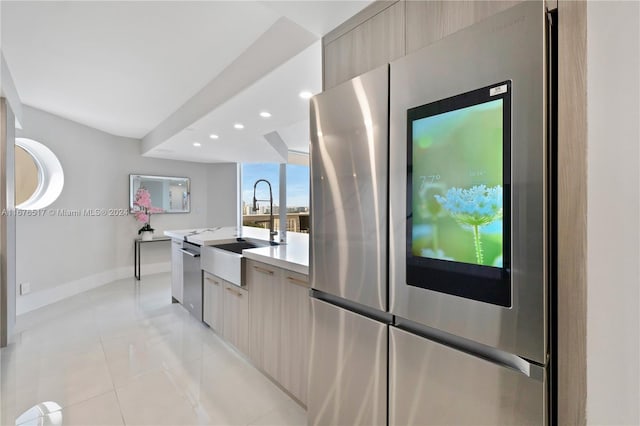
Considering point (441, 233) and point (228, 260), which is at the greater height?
point (441, 233)

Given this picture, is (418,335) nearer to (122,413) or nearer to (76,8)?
(122,413)

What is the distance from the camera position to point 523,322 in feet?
2.61

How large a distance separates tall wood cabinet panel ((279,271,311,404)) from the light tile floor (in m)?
0.16

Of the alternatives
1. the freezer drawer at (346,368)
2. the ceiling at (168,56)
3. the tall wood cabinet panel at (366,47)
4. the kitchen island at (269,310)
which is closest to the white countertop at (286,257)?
the kitchen island at (269,310)

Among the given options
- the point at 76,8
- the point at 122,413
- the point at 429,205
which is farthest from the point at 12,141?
the point at 429,205

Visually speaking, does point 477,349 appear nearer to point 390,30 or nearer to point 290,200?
point 390,30

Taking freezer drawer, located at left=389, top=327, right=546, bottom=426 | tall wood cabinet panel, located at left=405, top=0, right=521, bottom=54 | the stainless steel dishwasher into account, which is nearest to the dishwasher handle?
the stainless steel dishwasher

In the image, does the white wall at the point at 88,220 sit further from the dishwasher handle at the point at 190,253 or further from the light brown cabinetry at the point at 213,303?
the light brown cabinetry at the point at 213,303

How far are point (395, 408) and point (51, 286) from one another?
476 cm

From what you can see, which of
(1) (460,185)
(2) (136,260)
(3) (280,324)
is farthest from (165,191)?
(1) (460,185)

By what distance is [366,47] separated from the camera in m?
1.35

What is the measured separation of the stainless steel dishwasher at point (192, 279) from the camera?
2969mm

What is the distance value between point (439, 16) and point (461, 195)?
2.29ft

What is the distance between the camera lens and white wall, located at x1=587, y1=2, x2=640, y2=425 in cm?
41
